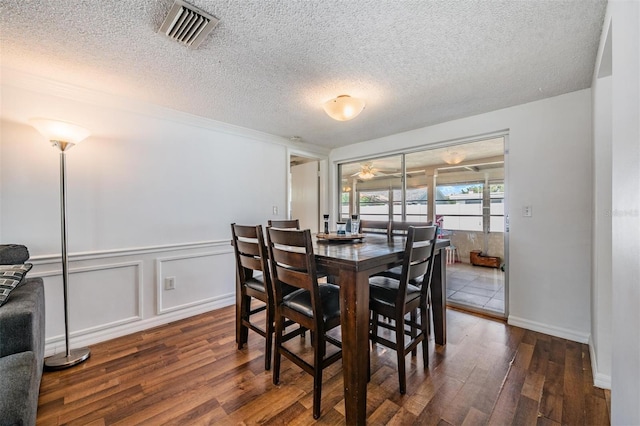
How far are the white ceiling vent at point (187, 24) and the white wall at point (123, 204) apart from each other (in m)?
1.36

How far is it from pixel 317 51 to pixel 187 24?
2.54ft

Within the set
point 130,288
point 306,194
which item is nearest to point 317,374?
point 130,288

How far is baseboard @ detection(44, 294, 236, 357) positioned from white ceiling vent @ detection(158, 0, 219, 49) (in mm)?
2491

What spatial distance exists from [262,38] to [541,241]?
295cm

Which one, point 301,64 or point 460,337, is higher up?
point 301,64

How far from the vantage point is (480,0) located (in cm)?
132

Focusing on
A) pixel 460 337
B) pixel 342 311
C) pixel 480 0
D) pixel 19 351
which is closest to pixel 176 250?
pixel 19 351

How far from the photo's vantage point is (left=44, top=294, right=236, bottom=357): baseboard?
214 cm

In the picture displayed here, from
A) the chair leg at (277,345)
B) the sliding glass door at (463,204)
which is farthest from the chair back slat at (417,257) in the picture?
the sliding glass door at (463,204)

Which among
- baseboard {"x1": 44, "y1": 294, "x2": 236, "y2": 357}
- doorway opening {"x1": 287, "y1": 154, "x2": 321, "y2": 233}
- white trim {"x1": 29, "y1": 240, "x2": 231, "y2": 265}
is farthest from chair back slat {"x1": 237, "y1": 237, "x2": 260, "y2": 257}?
doorway opening {"x1": 287, "y1": 154, "x2": 321, "y2": 233}

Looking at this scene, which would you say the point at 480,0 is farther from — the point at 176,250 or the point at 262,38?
the point at 176,250

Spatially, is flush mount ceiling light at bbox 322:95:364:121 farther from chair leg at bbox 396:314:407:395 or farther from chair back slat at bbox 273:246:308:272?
chair leg at bbox 396:314:407:395

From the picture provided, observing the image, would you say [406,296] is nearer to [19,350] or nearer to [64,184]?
[19,350]

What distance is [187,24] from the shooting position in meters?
1.47
